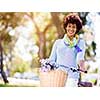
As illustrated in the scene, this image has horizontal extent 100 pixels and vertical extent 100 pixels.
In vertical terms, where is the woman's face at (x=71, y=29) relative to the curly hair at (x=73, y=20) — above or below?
below

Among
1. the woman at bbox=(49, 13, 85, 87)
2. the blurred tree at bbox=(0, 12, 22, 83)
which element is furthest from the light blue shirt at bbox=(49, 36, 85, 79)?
the blurred tree at bbox=(0, 12, 22, 83)

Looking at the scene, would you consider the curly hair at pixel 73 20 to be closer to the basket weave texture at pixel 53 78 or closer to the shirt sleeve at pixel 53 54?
the shirt sleeve at pixel 53 54

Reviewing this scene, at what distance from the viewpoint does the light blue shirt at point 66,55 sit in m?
1.79

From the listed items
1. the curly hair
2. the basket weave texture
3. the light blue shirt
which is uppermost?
the curly hair

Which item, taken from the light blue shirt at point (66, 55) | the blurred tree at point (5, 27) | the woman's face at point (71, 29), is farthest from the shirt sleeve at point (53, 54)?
the blurred tree at point (5, 27)

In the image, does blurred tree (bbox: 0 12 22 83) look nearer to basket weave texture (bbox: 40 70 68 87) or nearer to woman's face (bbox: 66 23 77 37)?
basket weave texture (bbox: 40 70 68 87)

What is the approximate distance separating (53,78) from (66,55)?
0.19 m

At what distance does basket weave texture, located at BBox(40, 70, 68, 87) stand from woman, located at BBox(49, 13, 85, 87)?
3cm

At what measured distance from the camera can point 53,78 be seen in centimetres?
179

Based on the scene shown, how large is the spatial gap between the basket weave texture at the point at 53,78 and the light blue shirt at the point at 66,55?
0.04 m

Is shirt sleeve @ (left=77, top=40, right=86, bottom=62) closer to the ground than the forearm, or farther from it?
farther from it

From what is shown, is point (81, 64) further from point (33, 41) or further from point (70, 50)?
point (33, 41)

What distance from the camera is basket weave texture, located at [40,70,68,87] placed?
1.78 m
